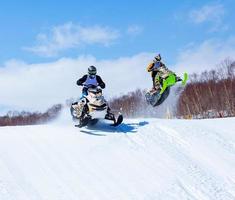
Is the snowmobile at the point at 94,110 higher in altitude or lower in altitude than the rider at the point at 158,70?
lower

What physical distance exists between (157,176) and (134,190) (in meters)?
0.85

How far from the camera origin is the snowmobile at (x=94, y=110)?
13180 millimetres

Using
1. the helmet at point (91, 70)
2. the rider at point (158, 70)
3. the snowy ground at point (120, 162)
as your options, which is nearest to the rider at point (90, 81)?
the helmet at point (91, 70)

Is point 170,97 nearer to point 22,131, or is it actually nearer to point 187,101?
point 22,131

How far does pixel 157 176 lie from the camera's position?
9172 millimetres

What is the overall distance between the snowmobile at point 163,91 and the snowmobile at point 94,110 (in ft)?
13.7

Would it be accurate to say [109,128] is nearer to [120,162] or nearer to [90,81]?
[90,81]

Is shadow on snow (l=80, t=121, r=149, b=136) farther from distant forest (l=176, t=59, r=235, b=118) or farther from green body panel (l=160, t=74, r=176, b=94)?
distant forest (l=176, t=59, r=235, b=118)

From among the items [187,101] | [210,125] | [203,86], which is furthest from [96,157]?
[203,86]

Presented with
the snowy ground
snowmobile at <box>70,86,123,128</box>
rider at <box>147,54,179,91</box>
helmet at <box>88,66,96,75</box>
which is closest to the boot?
snowmobile at <box>70,86,123,128</box>

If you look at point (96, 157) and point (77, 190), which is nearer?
point (77, 190)

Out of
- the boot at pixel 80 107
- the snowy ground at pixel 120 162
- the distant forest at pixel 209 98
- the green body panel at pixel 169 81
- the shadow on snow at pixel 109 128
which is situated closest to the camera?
the snowy ground at pixel 120 162

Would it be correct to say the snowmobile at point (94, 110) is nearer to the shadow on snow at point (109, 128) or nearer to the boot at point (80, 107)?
the boot at point (80, 107)

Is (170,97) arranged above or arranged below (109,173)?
above
